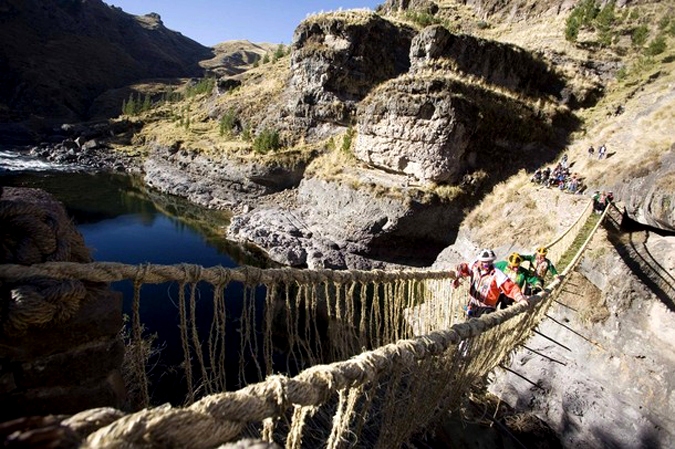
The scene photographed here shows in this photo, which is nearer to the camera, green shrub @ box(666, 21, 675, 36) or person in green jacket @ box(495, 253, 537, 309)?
person in green jacket @ box(495, 253, 537, 309)

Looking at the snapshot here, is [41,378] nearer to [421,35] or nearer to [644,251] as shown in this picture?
[644,251]

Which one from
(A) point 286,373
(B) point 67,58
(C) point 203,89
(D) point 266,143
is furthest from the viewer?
(B) point 67,58

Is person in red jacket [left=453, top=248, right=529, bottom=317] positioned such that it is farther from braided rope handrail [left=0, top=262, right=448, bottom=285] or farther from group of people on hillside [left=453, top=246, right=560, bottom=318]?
braided rope handrail [left=0, top=262, right=448, bottom=285]

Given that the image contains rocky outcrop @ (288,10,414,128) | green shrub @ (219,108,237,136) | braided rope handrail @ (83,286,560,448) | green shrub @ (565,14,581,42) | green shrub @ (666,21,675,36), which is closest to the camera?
braided rope handrail @ (83,286,560,448)

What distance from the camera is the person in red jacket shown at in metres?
4.53

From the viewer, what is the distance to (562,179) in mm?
14133

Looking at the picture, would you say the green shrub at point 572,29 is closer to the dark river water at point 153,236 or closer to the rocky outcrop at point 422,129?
the rocky outcrop at point 422,129

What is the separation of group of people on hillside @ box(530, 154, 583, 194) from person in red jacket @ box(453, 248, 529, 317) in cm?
1028

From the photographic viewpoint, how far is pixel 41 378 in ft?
5.38

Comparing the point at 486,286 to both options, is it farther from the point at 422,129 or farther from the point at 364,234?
the point at 422,129

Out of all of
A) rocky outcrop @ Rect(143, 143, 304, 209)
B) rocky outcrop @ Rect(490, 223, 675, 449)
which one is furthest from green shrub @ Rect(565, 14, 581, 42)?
rocky outcrop @ Rect(490, 223, 675, 449)

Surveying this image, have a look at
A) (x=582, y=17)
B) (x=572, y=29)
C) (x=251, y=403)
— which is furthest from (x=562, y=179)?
(x=582, y=17)

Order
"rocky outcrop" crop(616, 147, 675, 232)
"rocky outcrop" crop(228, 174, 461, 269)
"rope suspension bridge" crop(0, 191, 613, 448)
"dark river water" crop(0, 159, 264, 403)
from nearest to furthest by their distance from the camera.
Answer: "rope suspension bridge" crop(0, 191, 613, 448) < "rocky outcrop" crop(616, 147, 675, 232) < "dark river water" crop(0, 159, 264, 403) < "rocky outcrop" crop(228, 174, 461, 269)

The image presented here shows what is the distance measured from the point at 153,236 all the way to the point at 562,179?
18.1 meters
